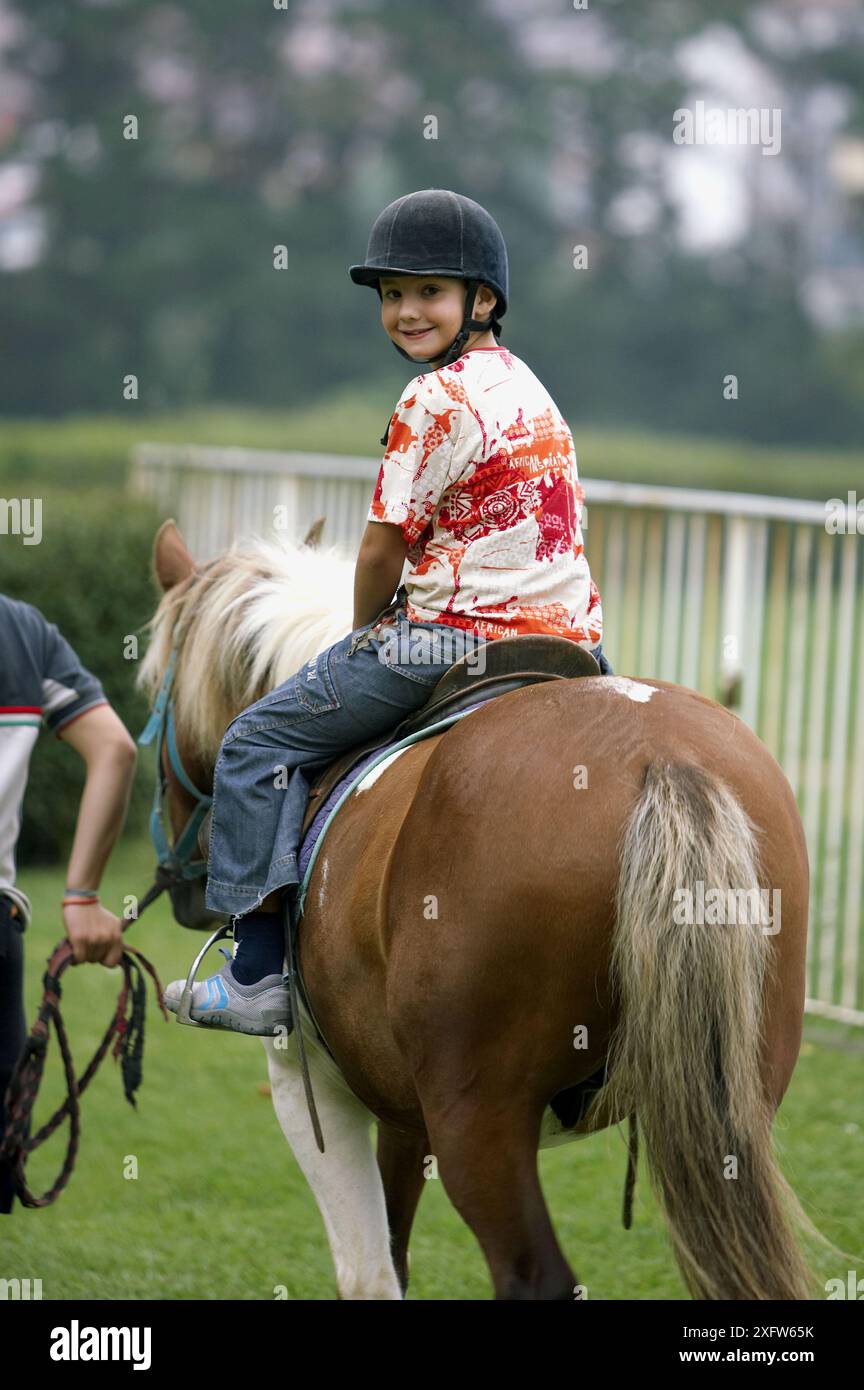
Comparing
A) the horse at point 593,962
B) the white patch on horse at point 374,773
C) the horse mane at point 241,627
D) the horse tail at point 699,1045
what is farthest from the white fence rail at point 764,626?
the horse tail at point 699,1045

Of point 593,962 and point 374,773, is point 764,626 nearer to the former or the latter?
point 374,773

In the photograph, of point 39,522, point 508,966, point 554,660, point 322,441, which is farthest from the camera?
point 322,441

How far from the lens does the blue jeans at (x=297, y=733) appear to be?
9.49ft

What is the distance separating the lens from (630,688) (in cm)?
254

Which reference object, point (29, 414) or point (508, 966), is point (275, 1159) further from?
point (29, 414)

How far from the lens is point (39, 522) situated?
884cm

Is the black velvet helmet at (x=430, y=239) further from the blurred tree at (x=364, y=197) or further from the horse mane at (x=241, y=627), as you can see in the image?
the blurred tree at (x=364, y=197)

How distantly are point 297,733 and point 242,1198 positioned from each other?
2330 mm

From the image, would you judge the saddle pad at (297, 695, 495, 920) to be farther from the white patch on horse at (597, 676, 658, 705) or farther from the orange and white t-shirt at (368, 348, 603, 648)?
the white patch on horse at (597, 676, 658, 705)

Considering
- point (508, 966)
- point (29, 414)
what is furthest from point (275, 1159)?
point (29, 414)

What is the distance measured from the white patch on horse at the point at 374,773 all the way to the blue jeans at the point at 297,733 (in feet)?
0.39

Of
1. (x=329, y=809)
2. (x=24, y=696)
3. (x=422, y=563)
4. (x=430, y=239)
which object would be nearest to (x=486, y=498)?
(x=422, y=563)

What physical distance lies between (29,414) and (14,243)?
3.58 m

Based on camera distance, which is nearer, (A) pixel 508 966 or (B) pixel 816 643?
(A) pixel 508 966
